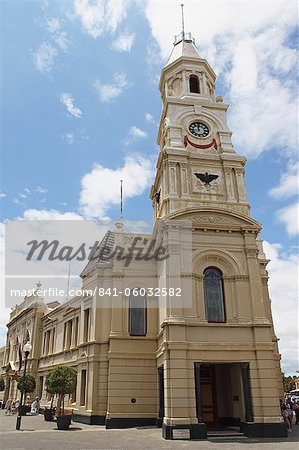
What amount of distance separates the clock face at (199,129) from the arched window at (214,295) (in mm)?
10863

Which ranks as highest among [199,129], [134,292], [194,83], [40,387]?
[194,83]

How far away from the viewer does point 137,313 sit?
24.7 meters

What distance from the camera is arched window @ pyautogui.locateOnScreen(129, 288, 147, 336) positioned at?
79.9 ft

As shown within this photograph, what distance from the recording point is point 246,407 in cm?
1894

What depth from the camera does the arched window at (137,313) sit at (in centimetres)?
2434

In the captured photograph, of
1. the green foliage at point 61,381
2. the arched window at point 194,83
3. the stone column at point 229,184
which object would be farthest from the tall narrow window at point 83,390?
the arched window at point 194,83

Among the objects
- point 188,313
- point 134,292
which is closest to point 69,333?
point 134,292

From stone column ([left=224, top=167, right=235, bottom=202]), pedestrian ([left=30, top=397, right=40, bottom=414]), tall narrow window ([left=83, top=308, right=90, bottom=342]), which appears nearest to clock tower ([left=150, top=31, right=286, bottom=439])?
stone column ([left=224, top=167, right=235, bottom=202])

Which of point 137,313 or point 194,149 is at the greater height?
point 194,149

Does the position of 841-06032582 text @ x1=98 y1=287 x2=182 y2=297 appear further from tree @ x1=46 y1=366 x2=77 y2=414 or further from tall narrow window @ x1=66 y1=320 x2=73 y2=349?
tall narrow window @ x1=66 y1=320 x2=73 y2=349

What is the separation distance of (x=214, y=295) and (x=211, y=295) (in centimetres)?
18

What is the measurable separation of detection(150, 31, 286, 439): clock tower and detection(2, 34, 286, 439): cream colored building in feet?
0.19

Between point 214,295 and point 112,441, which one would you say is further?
point 214,295

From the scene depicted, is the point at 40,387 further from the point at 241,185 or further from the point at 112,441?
the point at 241,185
